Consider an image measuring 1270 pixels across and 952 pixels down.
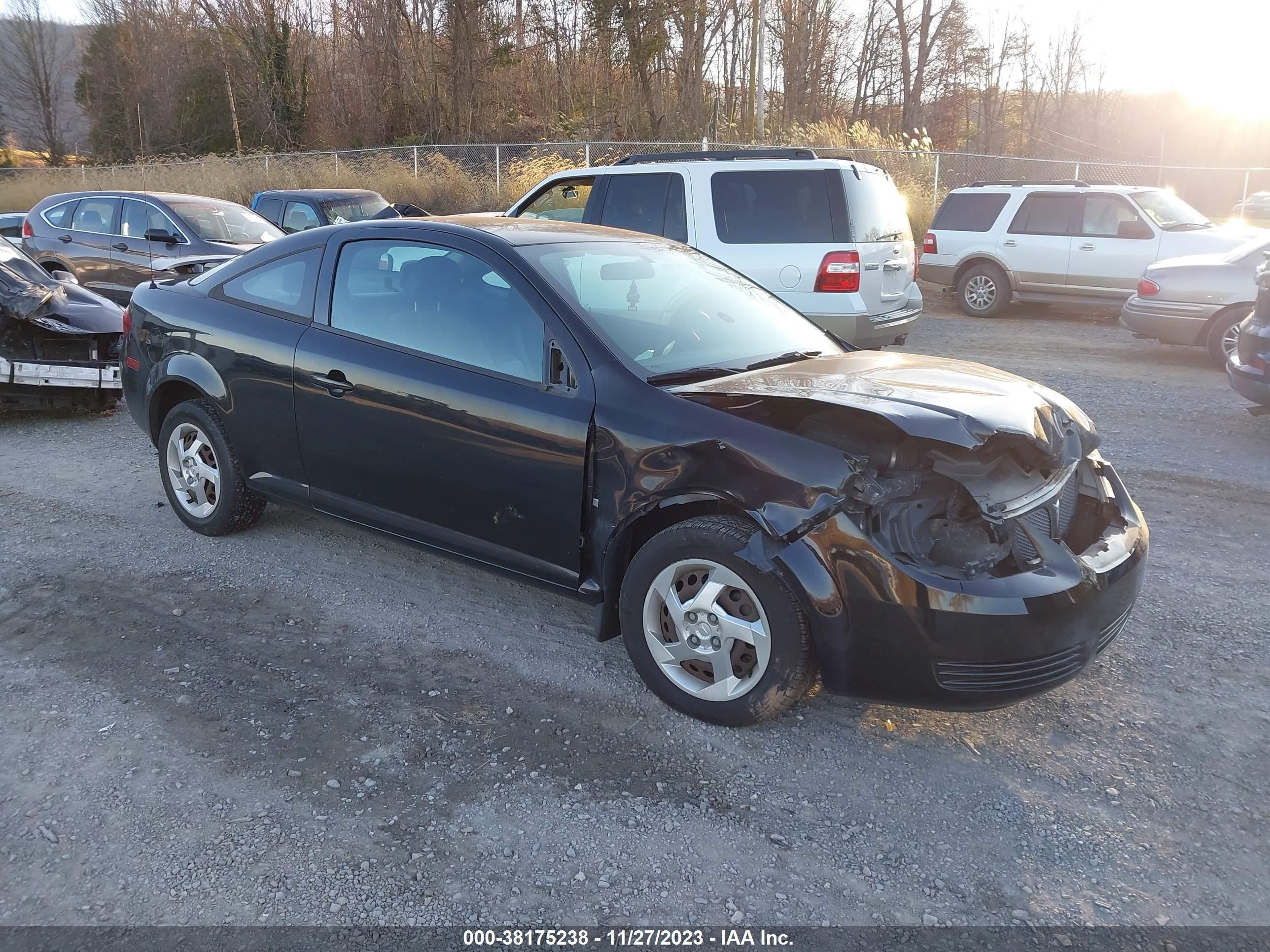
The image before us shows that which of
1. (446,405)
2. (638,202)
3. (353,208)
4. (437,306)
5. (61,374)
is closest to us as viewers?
(446,405)

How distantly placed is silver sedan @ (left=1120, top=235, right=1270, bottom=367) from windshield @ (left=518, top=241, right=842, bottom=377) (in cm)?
708

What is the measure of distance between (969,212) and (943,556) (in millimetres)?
12193

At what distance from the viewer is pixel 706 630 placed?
3.35 meters

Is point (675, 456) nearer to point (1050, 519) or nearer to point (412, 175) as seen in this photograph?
point (1050, 519)

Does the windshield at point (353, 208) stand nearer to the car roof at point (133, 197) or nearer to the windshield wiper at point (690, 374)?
the car roof at point (133, 197)

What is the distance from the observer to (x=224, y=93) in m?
38.8

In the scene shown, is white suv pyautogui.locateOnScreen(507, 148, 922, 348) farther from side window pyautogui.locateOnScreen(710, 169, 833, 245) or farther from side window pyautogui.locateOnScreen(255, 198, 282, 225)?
side window pyautogui.locateOnScreen(255, 198, 282, 225)

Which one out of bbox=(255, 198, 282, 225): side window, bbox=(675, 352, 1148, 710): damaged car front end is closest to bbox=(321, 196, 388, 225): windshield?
bbox=(255, 198, 282, 225): side window

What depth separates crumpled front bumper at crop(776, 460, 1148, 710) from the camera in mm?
2992

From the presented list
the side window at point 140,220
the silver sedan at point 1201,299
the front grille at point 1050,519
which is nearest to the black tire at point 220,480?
the front grille at point 1050,519

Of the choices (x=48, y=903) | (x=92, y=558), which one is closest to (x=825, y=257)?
(x=92, y=558)

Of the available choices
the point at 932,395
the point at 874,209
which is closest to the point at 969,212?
the point at 874,209

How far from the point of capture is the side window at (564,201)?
31.6ft

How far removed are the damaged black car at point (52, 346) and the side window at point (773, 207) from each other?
5.14 metres
